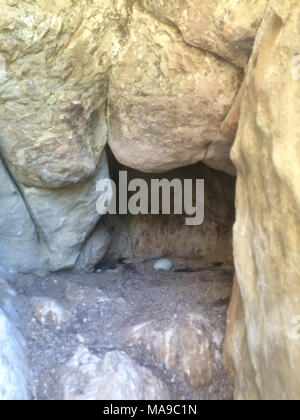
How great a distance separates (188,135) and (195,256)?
4.17ft

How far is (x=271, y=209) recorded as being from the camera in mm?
1196

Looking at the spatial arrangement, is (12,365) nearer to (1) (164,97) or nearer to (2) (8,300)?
(2) (8,300)

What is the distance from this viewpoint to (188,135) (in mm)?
1986

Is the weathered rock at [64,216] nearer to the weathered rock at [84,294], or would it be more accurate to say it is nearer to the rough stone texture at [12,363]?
the weathered rock at [84,294]

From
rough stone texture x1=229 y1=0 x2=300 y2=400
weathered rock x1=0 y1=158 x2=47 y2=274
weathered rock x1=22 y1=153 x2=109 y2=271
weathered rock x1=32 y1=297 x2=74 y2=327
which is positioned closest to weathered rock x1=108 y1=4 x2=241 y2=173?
weathered rock x1=22 y1=153 x2=109 y2=271

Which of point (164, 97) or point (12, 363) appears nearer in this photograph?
point (12, 363)

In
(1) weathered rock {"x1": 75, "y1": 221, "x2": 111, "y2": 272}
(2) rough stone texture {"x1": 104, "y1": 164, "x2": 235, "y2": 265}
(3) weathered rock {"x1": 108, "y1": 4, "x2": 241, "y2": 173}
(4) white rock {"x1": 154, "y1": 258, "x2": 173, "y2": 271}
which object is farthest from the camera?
(2) rough stone texture {"x1": 104, "y1": 164, "x2": 235, "y2": 265}

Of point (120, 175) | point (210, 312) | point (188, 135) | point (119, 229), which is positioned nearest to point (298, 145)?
point (188, 135)

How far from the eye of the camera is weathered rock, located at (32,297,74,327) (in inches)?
72.2

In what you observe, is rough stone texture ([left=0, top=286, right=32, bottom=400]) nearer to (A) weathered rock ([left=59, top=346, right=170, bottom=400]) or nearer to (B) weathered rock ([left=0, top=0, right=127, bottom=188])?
(A) weathered rock ([left=59, top=346, right=170, bottom=400])

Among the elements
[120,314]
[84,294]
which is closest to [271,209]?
[120,314]

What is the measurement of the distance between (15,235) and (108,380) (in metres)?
1.01

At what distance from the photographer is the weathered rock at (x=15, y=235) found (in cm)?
211

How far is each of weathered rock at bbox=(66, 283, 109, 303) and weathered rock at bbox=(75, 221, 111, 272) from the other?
1.21 feet
